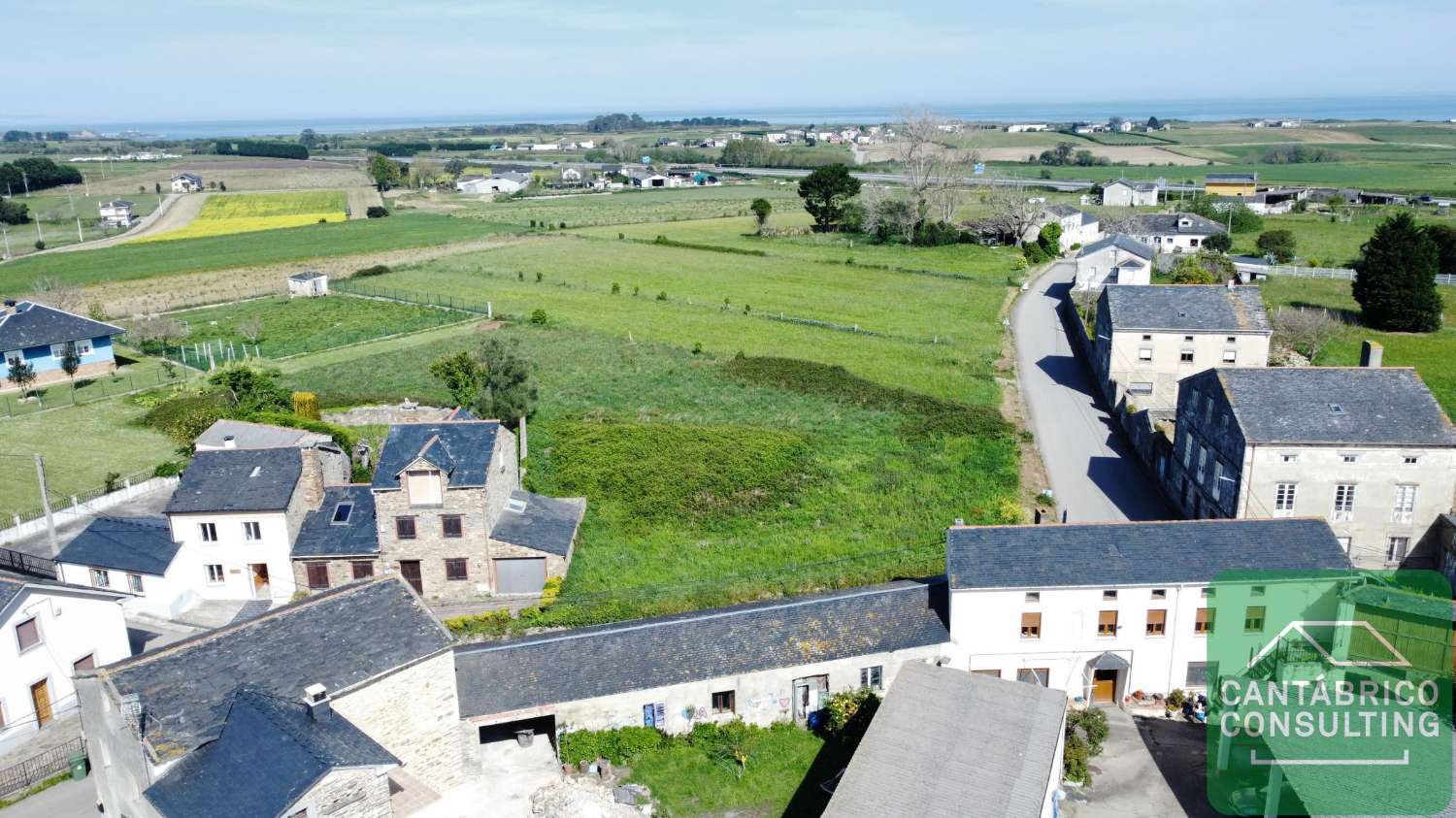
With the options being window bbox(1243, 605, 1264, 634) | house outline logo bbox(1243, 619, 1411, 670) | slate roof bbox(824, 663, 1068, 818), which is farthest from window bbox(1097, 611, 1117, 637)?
slate roof bbox(824, 663, 1068, 818)

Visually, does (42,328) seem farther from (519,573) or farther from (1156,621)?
(1156,621)

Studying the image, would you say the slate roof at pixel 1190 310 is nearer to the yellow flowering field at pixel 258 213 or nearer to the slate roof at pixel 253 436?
the slate roof at pixel 253 436

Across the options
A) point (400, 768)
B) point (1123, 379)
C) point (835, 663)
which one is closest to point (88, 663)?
point (400, 768)

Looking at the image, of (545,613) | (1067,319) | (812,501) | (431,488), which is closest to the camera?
(545,613)

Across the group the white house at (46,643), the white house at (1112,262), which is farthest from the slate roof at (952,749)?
the white house at (1112,262)

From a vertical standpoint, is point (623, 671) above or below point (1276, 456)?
below

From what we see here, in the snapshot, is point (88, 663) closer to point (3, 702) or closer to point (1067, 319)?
point (3, 702)
